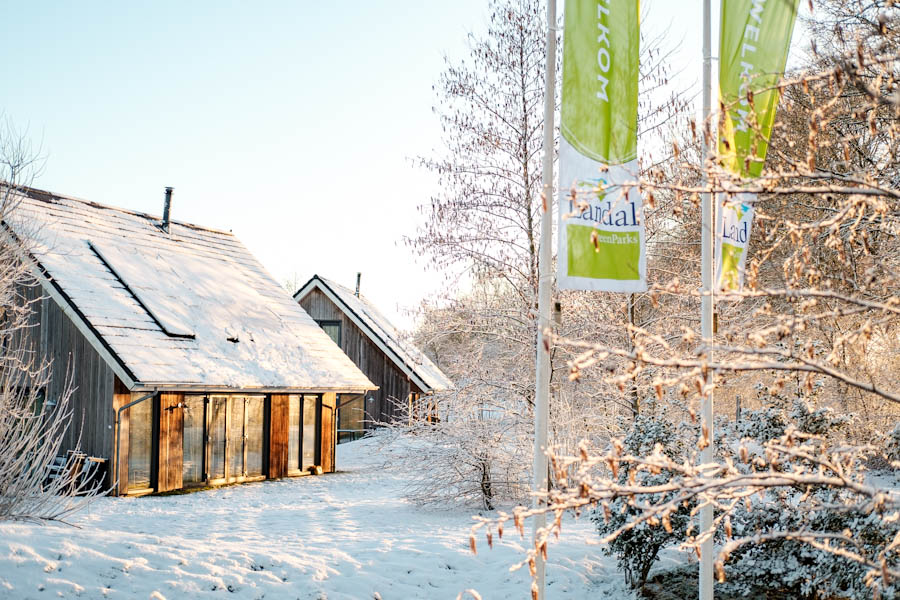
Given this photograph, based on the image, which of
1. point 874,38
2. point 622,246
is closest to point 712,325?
point 622,246

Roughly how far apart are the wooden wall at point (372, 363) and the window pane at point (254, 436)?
9767 millimetres

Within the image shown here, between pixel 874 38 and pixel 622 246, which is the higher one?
pixel 874 38

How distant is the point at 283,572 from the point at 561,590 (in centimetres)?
330

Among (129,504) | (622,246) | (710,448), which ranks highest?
(622,246)

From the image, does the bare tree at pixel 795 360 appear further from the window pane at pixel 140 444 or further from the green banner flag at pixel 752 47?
the window pane at pixel 140 444

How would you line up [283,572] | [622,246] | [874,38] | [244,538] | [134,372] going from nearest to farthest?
[622,246]
[283,572]
[244,538]
[874,38]
[134,372]

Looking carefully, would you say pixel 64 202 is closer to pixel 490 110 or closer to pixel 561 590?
pixel 490 110

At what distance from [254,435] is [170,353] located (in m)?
3.49

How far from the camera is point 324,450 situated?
2284 centimetres

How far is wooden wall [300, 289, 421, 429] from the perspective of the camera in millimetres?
30609

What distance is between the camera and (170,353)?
17.8 meters

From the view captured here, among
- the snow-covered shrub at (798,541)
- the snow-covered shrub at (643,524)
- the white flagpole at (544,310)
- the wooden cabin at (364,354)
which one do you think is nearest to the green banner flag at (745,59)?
the white flagpole at (544,310)

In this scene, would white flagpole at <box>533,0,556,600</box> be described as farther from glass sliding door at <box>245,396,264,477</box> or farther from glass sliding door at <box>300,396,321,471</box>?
glass sliding door at <box>300,396,321,471</box>

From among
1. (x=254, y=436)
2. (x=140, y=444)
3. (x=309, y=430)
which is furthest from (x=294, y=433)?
(x=140, y=444)
